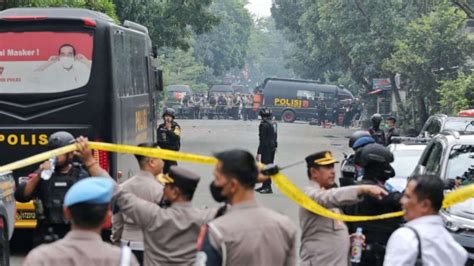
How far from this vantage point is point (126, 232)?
291 inches

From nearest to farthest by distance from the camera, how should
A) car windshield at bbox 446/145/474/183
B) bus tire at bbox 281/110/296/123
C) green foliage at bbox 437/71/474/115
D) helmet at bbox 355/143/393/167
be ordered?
helmet at bbox 355/143/393/167, car windshield at bbox 446/145/474/183, green foliage at bbox 437/71/474/115, bus tire at bbox 281/110/296/123

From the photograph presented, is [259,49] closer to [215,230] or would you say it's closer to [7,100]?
[7,100]

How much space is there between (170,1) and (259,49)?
95.2 m

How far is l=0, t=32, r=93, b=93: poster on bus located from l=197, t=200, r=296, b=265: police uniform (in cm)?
844

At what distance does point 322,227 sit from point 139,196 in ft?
4.62

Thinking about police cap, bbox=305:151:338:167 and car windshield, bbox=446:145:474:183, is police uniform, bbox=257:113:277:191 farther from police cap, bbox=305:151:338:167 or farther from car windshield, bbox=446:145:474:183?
police cap, bbox=305:151:338:167

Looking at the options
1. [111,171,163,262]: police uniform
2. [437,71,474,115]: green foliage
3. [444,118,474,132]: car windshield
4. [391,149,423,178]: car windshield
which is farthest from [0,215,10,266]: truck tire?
[437,71,474,115]: green foliage

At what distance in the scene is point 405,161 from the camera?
47.4 ft

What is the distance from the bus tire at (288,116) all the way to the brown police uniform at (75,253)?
53.1 metres

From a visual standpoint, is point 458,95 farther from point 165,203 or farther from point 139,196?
point 165,203

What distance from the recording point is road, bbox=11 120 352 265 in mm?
18531

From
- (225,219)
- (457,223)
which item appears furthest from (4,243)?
(225,219)

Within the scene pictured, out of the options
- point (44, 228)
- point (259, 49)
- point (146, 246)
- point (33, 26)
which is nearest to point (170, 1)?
point (33, 26)

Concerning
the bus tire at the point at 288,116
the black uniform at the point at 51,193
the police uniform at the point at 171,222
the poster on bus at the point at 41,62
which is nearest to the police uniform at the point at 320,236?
the police uniform at the point at 171,222
